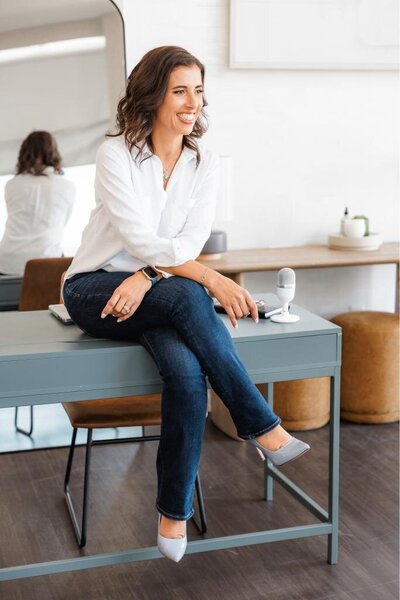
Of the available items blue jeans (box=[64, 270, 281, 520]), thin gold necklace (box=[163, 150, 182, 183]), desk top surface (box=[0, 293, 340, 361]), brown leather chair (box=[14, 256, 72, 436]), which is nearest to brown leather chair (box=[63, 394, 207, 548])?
desk top surface (box=[0, 293, 340, 361])

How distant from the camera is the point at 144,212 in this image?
8.40 feet

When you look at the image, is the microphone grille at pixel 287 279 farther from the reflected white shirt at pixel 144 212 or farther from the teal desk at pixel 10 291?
the teal desk at pixel 10 291

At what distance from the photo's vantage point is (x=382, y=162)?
4340 mm

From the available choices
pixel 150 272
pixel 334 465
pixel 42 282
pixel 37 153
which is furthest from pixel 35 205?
pixel 334 465

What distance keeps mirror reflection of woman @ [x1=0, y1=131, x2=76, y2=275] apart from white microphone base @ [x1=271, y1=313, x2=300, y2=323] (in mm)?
1408

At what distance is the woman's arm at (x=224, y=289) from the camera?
2488mm

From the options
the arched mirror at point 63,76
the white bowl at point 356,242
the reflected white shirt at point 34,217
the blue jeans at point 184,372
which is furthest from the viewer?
the white bowl at point 356,242

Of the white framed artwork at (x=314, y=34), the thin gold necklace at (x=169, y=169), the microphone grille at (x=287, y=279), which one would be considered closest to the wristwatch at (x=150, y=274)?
the thin gold necklace at (x=169, y=169)

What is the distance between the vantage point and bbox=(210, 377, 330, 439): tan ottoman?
3.86 meters

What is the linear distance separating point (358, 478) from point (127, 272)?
139 centimetres

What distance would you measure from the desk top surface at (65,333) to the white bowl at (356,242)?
130 centimetres

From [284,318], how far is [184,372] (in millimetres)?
484

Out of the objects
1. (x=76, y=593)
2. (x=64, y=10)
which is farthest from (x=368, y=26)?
(x=76, y=593)

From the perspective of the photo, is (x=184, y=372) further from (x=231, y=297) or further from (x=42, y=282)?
(x=42, y=282)
